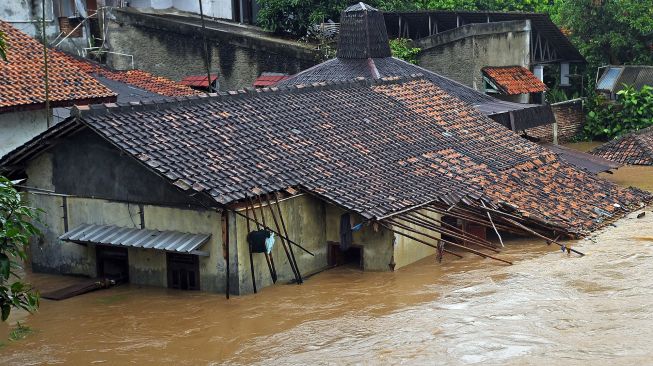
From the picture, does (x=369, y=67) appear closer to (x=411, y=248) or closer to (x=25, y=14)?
(x=411, y=248)

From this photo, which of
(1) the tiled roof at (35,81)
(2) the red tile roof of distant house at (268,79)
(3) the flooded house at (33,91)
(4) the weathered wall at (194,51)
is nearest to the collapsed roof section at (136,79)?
(4) the weathered wall at (194,51)

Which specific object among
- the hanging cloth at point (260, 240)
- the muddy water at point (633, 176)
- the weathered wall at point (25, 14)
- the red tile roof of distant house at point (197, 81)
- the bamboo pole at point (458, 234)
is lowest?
the muddy water at point (633, 176)

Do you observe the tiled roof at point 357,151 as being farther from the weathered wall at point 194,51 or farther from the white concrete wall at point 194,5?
the white concrete wall at point 194,5

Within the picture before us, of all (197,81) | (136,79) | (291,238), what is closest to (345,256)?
(291,238)

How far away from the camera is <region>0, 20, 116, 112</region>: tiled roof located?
20734 mm

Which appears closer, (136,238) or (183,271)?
(136,238)

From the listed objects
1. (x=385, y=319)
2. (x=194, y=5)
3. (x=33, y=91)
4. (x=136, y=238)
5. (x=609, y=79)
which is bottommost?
(x=385, y=319)

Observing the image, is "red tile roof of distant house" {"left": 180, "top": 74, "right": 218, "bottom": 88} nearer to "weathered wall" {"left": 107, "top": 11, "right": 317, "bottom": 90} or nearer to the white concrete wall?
"weathered wall" {"left": 107, "top": 11, "right": 317, "bottom": 90}

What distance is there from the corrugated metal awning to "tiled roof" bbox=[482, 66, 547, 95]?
54.6 feet

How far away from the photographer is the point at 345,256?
60.7 feet

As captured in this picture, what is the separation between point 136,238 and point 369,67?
35.3 ft

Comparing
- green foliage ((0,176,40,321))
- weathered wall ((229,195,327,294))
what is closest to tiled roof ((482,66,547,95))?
weathered wall ((229,195,327,294))

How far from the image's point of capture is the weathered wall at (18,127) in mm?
20766

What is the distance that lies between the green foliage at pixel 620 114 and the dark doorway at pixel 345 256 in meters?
16.9
